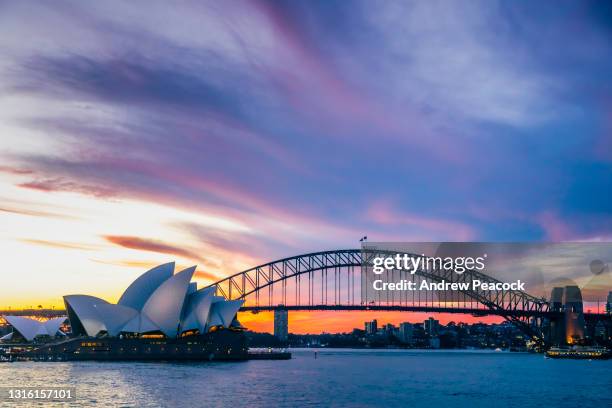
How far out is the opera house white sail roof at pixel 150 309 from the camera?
86125mm

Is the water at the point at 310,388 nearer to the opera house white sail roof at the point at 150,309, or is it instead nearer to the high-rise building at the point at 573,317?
the opera house white sail roof at the point at 150,309

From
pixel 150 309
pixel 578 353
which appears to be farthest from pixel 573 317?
pixel 150 309

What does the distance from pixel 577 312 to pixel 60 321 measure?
81.3 metres

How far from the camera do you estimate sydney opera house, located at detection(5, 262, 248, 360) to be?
87062mm

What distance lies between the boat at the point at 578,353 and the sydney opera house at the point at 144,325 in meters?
55.4

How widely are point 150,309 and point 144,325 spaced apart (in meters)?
2.39

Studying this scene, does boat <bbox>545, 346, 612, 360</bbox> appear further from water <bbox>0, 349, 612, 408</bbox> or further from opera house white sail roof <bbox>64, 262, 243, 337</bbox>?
opera house white sail roof <bbox>64, 262, 243, 337</bbox>

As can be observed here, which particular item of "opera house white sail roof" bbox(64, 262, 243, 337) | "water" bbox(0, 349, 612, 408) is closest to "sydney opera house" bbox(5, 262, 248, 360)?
"opera house white sail roof" bbox(64, 262, 243, 337)

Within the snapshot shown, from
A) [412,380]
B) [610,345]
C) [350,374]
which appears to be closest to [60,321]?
[350,374]

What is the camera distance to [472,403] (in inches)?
1823

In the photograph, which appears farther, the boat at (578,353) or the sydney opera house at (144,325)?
the boat at (578,353)

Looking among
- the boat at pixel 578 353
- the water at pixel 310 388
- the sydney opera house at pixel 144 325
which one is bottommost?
the boat at pixel 578 353

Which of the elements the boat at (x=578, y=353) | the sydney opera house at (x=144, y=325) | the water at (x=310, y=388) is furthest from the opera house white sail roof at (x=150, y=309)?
the boat at (x=578, y=353)

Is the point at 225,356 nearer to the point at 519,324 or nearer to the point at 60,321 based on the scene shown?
the point at 60,321
